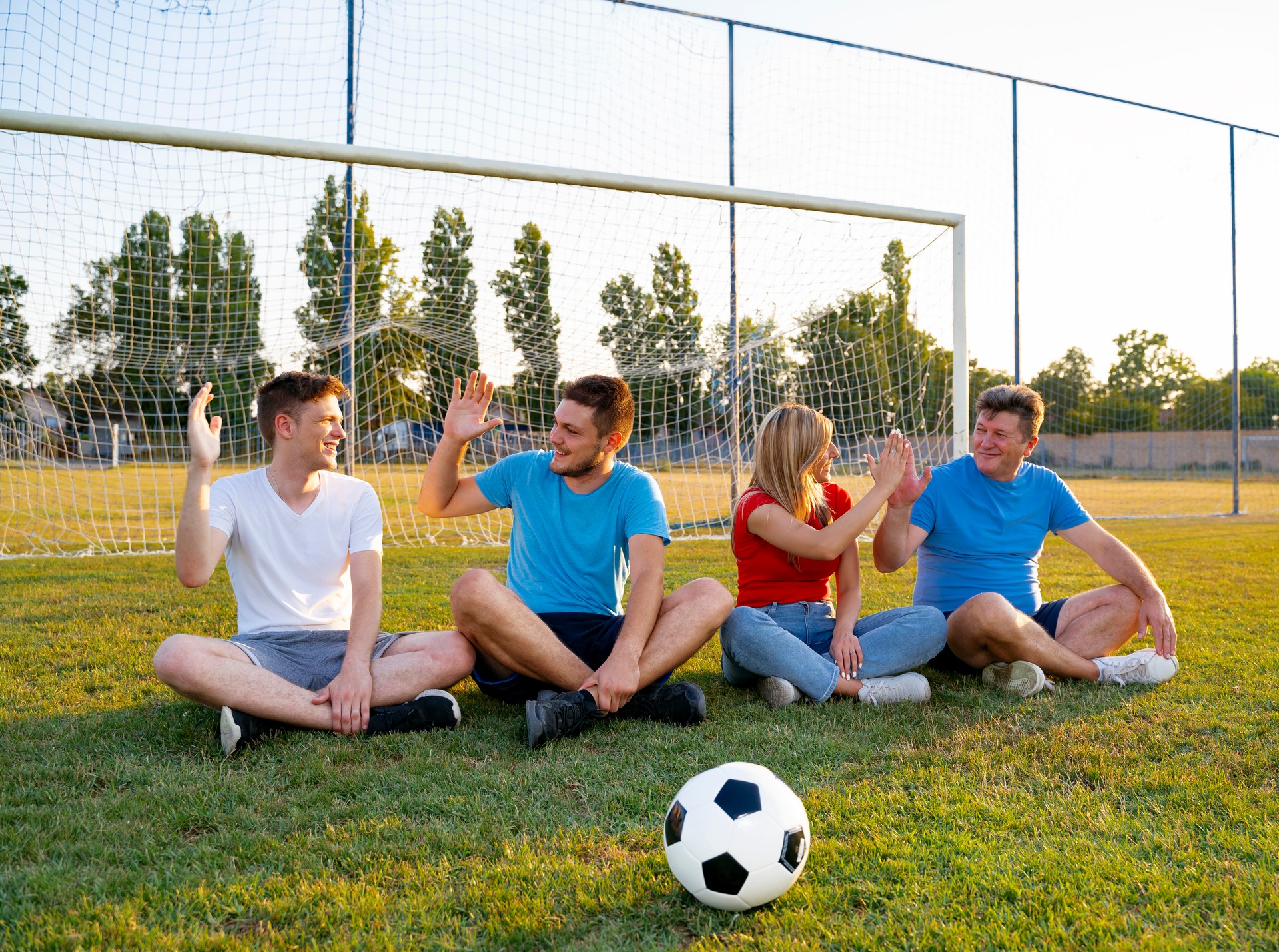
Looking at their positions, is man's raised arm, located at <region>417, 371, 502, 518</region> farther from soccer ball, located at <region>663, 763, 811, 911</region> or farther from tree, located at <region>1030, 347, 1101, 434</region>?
tree, located at <region>1030, 347, 1101, 434</region>

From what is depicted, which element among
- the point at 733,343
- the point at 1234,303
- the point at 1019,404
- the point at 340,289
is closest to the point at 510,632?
the point at 1019,404

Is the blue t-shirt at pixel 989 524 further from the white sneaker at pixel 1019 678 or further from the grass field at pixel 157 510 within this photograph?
the grass field at pixel 157 510

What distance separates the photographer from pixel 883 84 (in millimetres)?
10773

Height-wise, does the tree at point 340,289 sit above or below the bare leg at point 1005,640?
above

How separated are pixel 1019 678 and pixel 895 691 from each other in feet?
1.78

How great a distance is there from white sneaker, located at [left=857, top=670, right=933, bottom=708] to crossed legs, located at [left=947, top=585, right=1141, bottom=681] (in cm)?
37

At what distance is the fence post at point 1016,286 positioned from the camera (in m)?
10.4

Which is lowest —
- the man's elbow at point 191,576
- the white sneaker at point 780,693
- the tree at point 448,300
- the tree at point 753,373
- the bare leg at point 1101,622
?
the white sneaker at point 780,693

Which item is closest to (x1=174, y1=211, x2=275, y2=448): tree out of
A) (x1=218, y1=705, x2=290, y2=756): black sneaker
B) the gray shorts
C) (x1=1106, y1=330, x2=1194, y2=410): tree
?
the gray shorts

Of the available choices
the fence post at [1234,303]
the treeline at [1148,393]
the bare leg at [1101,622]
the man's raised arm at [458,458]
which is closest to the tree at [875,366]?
the bare leg at [1101,622]

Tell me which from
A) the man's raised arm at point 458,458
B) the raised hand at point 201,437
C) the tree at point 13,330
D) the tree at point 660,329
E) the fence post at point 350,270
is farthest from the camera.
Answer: the tree at point 660,329

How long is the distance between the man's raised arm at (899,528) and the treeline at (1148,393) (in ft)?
43.4

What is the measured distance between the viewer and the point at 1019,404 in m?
4.03

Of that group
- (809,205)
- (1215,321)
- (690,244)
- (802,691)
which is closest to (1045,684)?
(802,691)
